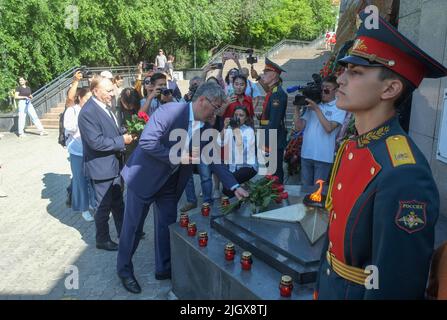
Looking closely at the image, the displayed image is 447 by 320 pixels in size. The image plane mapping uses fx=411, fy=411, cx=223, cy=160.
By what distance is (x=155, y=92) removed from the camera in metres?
5.80

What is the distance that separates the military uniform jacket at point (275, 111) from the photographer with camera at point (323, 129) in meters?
0.81

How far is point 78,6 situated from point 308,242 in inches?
684

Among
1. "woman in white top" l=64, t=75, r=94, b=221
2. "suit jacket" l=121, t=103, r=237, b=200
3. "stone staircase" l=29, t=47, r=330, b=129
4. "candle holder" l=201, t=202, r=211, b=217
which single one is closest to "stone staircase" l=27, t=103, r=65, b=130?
"stone staircase" l=29, t=47, r=330, b=129

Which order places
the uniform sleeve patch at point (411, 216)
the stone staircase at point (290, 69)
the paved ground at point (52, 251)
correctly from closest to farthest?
1. the uniform sleeve patch at point (411, 216)
2. the paved ground at point (52, 251)
3. the stone staircase at point (290, 69)

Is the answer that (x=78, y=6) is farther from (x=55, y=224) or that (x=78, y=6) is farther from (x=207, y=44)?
(x=55, y=224)

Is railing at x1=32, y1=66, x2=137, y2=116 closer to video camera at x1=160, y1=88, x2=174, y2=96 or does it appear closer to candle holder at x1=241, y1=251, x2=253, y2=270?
video camera at x1=160, y1=88, x2=174, y2=96

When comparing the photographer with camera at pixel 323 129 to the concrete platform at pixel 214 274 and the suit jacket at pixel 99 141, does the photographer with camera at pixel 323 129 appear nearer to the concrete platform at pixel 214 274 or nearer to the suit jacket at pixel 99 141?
the concrete platform at pixel 214 274

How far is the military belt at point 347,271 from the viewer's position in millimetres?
1686

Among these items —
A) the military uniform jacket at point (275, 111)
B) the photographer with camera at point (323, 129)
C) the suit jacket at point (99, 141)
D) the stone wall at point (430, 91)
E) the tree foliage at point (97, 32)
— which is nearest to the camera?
the stone wall at point (430, 91)

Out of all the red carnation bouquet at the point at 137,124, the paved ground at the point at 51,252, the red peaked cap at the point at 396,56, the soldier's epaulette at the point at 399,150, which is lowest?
the paved ground at the point at 51,252

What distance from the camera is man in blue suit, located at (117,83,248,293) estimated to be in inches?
143

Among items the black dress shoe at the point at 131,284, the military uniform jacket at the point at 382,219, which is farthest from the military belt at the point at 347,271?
the black dress shoe at the point at 131,284
